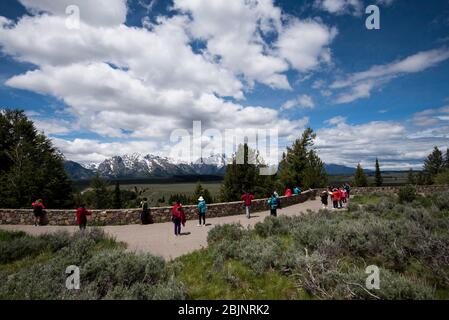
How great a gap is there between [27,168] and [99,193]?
19404 millimetres

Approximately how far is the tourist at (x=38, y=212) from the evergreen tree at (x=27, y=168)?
15.1 metres

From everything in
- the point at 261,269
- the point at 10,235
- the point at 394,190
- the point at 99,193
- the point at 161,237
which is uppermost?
the point at 394,190

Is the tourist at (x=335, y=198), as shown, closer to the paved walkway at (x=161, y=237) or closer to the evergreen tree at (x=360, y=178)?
the paved walkway at (x=161, y=237)

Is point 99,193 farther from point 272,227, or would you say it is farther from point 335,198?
point 272,227

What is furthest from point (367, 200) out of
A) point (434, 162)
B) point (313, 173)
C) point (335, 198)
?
point (434, 162)

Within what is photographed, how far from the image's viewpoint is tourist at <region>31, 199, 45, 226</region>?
48.4ft

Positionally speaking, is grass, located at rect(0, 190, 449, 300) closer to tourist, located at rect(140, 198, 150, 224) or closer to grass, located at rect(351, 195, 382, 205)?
tourist, located at rect(140, 198, 150, 224)

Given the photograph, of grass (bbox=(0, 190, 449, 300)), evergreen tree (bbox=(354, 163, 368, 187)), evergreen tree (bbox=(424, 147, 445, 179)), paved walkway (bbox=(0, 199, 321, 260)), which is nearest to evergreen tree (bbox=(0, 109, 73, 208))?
paved walkway (bbox=(0, 199, 321, 260))

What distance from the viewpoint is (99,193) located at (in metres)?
46.3

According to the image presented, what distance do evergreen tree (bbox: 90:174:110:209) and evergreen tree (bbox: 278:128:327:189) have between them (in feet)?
112

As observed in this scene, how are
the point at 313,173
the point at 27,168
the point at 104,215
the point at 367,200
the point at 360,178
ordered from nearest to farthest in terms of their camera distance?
the point at 104,215, the point at 367,200, the point at 27,168, the point at 313,173, the point at 360,178

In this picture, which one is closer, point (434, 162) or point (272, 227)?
point (272, 227)
